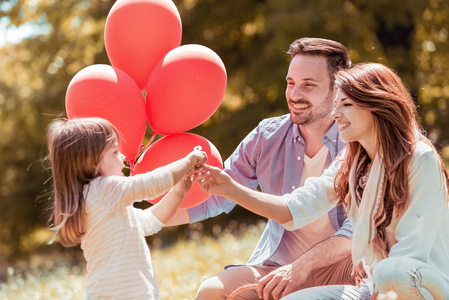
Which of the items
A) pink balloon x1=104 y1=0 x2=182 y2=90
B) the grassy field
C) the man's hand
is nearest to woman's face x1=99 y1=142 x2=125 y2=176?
pink balloon x1=104 y1=0 x2=182 y2=90

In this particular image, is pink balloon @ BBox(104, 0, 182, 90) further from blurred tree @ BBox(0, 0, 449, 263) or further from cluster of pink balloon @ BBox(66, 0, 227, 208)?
blurred tree @ BBox(0, 0, 449, 263)

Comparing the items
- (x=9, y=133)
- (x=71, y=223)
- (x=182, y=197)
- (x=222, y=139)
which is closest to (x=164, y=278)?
(x=182, y=197)

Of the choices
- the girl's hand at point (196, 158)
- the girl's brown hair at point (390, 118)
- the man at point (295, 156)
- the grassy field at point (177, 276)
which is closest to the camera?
the girl's brown hair at point (390, 118)

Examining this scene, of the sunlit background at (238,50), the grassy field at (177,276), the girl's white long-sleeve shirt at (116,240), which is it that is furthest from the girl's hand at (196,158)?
the sunlit background at (238,50)

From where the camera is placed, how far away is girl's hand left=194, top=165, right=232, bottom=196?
2.72m

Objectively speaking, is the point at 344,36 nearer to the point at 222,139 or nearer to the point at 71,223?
the point at 222,139

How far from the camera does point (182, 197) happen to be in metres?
2.78

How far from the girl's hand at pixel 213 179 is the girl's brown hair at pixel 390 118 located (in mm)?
665

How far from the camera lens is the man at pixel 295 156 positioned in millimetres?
3129

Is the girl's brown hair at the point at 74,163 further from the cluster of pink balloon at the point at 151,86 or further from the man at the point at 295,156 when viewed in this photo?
the man at the point at 295,156

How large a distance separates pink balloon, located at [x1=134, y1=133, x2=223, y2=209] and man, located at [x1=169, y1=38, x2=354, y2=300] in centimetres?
26

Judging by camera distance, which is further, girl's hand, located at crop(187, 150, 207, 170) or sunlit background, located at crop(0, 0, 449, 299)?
sunlit background, located at crop(0, 0, 449, 299)

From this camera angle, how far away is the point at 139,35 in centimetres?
291

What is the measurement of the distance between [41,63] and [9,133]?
7.10 ft
